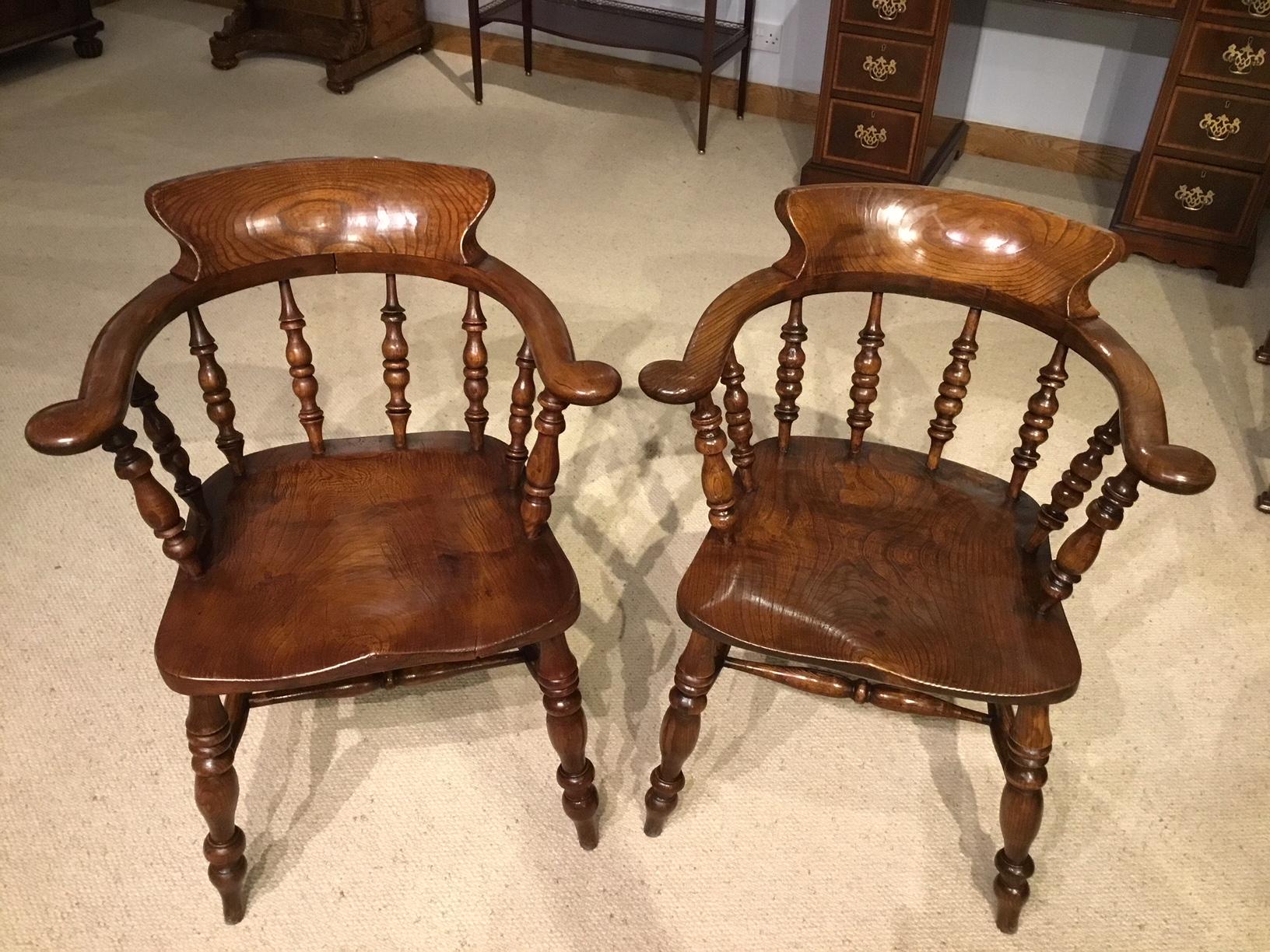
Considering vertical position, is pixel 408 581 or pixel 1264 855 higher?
pixel 408 581

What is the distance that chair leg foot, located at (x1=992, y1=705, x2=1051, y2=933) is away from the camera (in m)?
1.26

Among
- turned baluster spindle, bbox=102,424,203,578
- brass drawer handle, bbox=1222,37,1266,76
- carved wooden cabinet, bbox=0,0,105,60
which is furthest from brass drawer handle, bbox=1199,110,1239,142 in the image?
carved wooden cabinet, bbox=0,0,105,60

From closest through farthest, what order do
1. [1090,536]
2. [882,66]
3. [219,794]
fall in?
[1090,536] → [219,794] → [882,66]

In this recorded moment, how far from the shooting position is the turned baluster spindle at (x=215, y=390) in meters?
1.34

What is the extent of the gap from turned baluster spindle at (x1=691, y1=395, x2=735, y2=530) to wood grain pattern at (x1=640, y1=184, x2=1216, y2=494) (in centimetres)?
5

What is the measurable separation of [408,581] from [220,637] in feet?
0.70

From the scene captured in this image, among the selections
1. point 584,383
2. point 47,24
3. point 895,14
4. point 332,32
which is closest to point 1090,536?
point 584,383

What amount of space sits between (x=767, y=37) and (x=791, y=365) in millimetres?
2554

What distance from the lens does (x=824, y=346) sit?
2551 millimetres

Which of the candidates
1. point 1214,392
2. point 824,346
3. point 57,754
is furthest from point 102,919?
point 1214,392

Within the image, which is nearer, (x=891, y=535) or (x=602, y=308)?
(x=891, y=535)

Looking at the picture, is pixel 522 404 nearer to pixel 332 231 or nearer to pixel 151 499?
pixel 332 231

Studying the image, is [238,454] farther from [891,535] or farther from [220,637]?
[891,535]

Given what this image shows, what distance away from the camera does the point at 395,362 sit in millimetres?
1458
